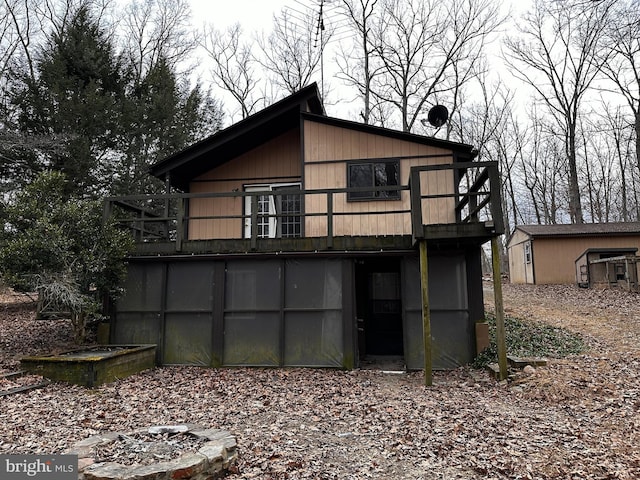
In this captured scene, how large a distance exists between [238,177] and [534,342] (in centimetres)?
834

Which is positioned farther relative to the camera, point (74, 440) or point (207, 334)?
point (207, 334)

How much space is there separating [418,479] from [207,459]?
1945 mm

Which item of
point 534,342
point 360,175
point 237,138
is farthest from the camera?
point 237,138

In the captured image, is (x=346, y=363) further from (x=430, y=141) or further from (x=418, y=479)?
(x=430, y=141)

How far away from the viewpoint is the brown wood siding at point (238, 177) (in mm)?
11312

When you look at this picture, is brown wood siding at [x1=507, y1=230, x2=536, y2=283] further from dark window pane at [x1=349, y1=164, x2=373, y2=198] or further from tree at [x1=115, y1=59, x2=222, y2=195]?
tree at [x1=115, y1=59, x2=222, y2=195]

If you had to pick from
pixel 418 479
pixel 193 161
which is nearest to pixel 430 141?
pixel 193 161

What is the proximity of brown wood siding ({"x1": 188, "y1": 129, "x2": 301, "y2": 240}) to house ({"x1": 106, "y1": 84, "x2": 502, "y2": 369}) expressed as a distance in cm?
100

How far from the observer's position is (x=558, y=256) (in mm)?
19859

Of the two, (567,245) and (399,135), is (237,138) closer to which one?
(399,135)

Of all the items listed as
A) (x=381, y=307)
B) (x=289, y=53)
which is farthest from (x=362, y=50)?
(x=381, y=307)

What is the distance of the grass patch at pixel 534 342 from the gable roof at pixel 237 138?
7.10m

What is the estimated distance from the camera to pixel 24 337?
10.4 m

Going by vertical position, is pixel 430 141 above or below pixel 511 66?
below
